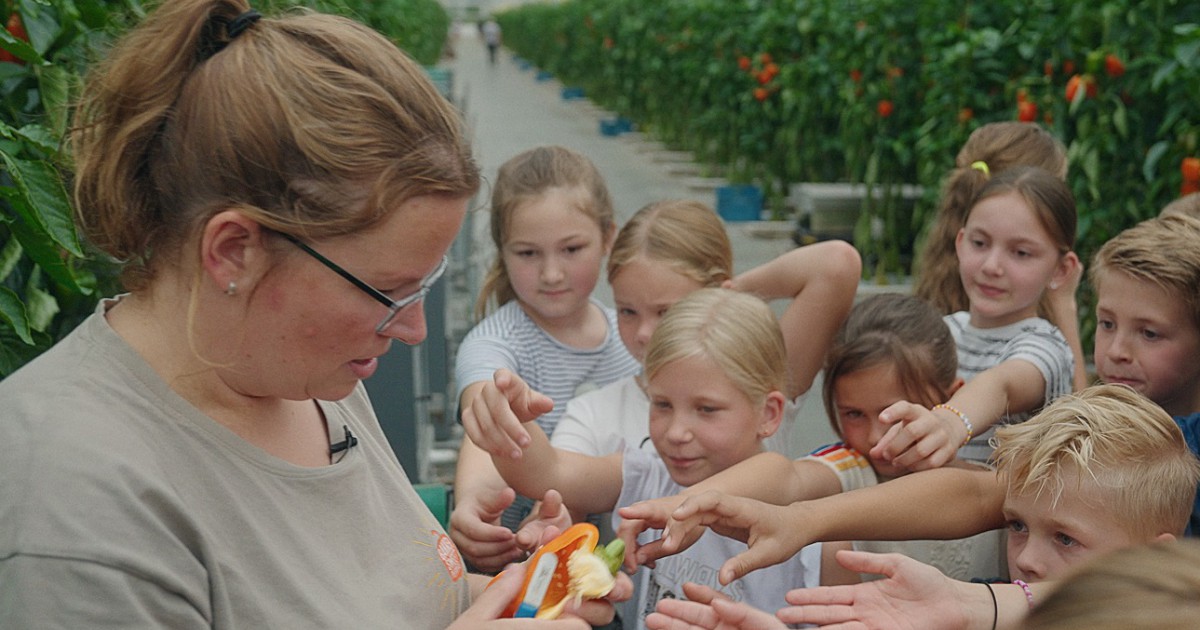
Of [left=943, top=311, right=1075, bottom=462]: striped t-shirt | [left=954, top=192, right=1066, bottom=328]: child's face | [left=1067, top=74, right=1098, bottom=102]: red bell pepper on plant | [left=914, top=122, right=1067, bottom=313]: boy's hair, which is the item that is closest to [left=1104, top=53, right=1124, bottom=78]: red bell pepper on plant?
[left=1067, top=74, right=1098, bottom=102]: red bell pepper on plant

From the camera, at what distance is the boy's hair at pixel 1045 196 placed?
310 cm

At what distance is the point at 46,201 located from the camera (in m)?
1.86

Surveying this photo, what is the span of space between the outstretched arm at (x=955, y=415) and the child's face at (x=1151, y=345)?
0.65 ft

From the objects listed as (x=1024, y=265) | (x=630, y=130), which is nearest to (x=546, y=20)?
(x=630, y=130)

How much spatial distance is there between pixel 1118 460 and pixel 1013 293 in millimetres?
1018

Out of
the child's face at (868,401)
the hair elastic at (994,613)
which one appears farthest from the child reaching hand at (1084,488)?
the child's face at (868,401)

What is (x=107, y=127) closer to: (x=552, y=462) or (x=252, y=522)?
(x=252, y=522)

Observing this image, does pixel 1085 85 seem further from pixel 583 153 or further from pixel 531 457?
pixel 531 457

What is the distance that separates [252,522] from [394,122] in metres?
0.53

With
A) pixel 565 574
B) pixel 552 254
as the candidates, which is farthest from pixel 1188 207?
pixel 565 574

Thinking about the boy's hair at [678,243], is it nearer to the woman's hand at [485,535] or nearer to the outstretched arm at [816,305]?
the outstretched arm at [816,305]

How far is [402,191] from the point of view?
1437 millimetres

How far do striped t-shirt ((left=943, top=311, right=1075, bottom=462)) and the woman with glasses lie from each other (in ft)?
5.69

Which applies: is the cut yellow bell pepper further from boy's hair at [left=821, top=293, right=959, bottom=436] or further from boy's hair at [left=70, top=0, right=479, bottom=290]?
boy's hair at [left=821, top=293, right=959, bottom=436]
